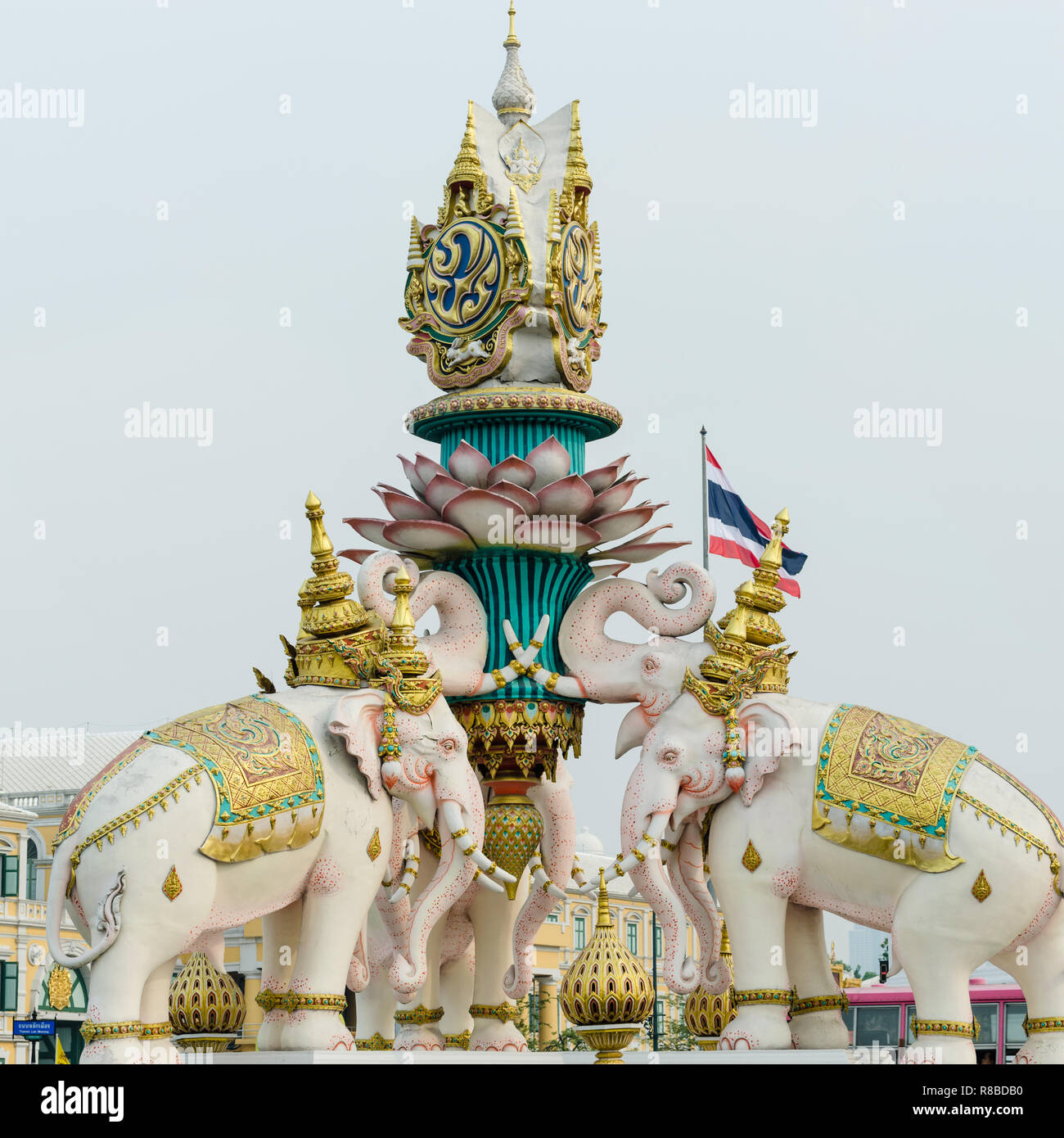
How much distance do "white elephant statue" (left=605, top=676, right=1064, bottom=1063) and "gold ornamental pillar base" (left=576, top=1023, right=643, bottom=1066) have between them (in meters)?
0.52

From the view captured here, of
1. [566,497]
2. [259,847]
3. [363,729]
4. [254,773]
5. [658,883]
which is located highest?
[566,497]

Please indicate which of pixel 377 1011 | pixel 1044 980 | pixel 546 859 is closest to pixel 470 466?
pixel 546 859

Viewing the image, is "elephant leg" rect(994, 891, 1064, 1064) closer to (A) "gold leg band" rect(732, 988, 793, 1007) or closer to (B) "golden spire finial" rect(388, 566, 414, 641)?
(A) "gold leg band" rect(732, 988, 793, 1007)

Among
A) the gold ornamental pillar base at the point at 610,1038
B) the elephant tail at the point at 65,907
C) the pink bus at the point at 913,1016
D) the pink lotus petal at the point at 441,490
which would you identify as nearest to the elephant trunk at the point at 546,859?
the gold ornamental pillar base at the point at 610,1038

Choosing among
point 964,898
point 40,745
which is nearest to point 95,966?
point 964,898

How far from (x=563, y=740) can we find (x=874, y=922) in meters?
2.25

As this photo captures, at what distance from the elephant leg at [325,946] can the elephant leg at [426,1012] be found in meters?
1.50

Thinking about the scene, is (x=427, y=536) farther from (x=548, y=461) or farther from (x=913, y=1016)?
(x=913, y=1016)

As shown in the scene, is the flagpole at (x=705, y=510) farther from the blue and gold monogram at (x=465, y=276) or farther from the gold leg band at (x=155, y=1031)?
the gold leg band at (x=155, y=1031)

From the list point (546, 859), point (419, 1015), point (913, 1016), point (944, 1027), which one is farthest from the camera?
point (913, 1016)

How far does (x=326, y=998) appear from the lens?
1238cm

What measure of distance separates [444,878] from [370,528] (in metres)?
2.36

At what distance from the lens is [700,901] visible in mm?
13328
